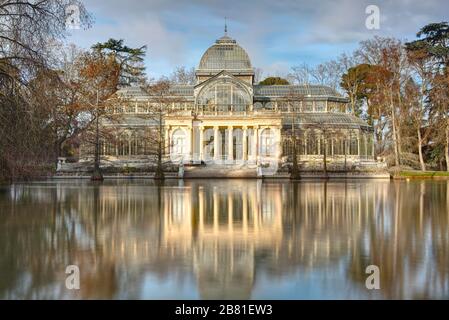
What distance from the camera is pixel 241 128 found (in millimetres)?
A: 60719

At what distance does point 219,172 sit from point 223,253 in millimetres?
39739

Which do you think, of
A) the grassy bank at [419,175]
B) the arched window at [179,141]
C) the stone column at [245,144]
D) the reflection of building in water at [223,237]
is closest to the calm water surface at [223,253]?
the reflection of building in water at [223,237]

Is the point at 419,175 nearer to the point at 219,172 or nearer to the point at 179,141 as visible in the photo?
the point at 219,172

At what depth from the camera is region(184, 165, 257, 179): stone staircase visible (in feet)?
157

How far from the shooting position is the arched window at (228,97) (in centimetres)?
6162

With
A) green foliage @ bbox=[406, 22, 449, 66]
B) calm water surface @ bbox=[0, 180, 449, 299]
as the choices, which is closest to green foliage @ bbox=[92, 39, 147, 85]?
green foliage @ bbox=[406, 22, 449, 66]

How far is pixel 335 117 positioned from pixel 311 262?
54.7m

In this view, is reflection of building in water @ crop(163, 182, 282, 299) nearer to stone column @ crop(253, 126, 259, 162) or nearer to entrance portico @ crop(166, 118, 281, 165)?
stone column @ crop(253, 126, 259, 162)

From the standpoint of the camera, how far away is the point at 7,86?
17453 millimetres

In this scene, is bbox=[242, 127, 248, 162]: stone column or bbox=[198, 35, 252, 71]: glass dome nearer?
bbox=[242, 127, 248, 162]: stone column

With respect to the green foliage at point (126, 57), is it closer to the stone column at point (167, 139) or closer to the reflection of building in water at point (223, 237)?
the stone column at point (167, 139)

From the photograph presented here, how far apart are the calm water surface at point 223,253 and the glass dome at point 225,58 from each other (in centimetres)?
5086
